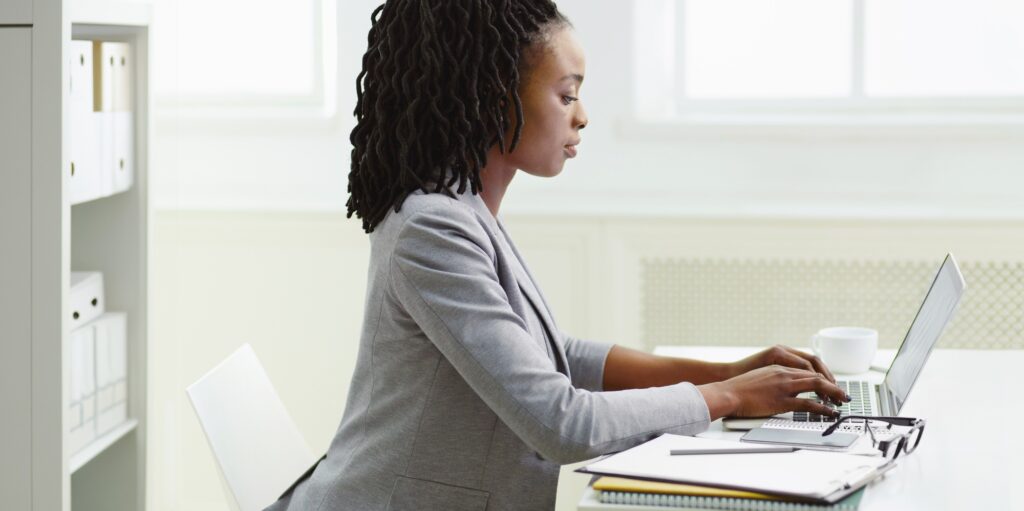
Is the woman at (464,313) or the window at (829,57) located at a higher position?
the window at (829,57)

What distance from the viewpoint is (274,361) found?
10.6 ft

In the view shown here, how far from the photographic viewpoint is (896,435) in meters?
1.46

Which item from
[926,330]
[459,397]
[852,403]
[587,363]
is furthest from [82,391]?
[926,330]

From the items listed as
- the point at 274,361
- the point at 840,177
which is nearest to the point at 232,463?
the point at 274,361

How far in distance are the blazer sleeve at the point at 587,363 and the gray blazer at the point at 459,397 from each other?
0.32m

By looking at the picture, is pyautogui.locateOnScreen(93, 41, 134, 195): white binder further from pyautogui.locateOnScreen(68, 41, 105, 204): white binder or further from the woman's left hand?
the woman's left hand

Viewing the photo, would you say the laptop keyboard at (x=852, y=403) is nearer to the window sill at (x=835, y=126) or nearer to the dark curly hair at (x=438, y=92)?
the dark curly hair at (x=438, y=92)

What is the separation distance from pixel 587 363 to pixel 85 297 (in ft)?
3.41

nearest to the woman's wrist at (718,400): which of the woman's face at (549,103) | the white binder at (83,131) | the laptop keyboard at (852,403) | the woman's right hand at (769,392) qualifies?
the woman's right hand at (769,392)

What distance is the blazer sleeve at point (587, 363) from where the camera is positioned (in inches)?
73.0

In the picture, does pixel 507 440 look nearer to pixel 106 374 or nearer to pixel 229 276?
pixel 106 374

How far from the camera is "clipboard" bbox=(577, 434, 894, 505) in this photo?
124 cm

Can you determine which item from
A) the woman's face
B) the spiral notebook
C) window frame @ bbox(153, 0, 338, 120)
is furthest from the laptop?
window frame @ bbox(153, 0, 338, 120)

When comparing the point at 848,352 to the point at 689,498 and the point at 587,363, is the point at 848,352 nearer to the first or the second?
the point at 587,363
